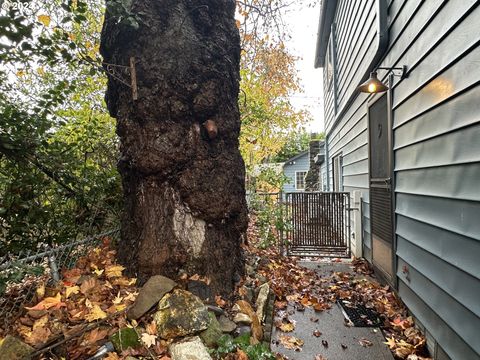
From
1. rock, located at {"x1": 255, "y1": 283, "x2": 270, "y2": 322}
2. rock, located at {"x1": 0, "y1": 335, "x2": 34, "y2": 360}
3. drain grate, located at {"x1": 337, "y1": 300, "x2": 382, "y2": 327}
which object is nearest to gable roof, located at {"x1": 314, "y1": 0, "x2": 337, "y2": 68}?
drain grate, located at {"x1": 337, "y1": 300, "x2": 382, "y2": 327}

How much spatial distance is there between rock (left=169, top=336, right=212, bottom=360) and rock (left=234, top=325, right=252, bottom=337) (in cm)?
52


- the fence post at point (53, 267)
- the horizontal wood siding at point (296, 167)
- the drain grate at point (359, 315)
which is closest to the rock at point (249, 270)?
the drain grate at point (359, 315)

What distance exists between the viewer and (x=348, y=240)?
19.5ft

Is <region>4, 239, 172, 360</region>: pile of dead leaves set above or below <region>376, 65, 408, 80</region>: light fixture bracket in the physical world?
below

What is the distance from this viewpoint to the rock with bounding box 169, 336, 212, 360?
196 centimetres

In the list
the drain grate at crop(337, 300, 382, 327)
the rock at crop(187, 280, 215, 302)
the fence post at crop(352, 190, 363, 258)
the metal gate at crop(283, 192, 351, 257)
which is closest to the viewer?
the rock at crop(187, 280, 215, 302)

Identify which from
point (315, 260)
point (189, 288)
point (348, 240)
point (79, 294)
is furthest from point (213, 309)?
point (348, 240)

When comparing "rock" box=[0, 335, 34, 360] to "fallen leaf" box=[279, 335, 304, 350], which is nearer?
"rock" box=[0, 335, 34, 360]

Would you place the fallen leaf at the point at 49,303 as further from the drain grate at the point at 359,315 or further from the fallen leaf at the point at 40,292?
the drain grate at the point at 359,315

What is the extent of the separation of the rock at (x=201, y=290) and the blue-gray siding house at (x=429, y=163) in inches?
74.4

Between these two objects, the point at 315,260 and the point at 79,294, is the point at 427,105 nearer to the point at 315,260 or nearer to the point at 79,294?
the point at 79,294

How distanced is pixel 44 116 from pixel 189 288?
7.42 ft

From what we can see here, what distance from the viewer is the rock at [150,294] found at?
2.24 metres

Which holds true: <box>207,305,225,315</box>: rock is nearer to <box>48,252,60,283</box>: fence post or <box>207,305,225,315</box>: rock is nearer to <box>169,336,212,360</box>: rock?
<box>169,336,212,360</box>: rock
